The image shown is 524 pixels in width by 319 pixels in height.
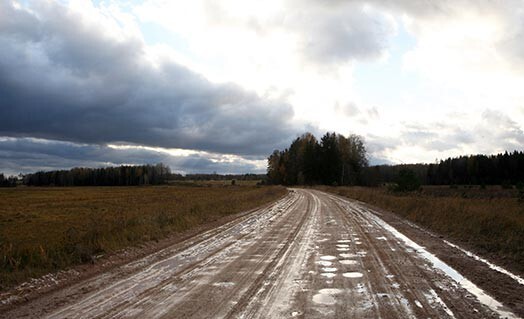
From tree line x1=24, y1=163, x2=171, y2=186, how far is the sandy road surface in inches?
5788

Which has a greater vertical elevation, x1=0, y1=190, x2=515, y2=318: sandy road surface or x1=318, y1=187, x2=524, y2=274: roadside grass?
x1=318, y1=187, x2=524, y2=274: roadside grass

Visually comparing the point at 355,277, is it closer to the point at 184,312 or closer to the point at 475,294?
the point at 475,294

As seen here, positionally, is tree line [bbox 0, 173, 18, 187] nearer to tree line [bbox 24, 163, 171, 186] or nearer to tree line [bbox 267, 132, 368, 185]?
tree line [bbox 24, 163, 171, 186]

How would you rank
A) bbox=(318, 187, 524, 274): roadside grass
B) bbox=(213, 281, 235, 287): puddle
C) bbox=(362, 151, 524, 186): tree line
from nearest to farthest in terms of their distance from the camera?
1. bbox=(213, 281, 235, 287): puddle
2. bbox=(318, 187, 524, 274): roadside grass
3. bbox=(362, 151, 524, 186): tree line

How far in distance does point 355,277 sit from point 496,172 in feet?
329

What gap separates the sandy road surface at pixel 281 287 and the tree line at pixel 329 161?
7230 centimetres

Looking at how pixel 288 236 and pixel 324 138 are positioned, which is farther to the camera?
pixel 324 138

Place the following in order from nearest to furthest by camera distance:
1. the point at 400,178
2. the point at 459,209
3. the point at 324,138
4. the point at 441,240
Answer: the point at 441,240
the point at 459,209
the point at 400,178
the point at 324,138

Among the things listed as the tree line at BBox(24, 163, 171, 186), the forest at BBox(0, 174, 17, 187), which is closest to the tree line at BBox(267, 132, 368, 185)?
the tree line at BBox(24, 163, 171, 186)

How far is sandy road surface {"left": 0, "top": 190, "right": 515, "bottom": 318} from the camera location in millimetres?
5195

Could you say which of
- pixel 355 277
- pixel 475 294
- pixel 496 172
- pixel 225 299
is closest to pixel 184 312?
pixel 225 299

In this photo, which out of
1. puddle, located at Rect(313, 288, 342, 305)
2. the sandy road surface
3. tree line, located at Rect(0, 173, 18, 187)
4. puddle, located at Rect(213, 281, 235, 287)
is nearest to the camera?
the sandy road surface

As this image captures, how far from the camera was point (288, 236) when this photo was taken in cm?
1255

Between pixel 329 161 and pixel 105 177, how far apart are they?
358 feet
